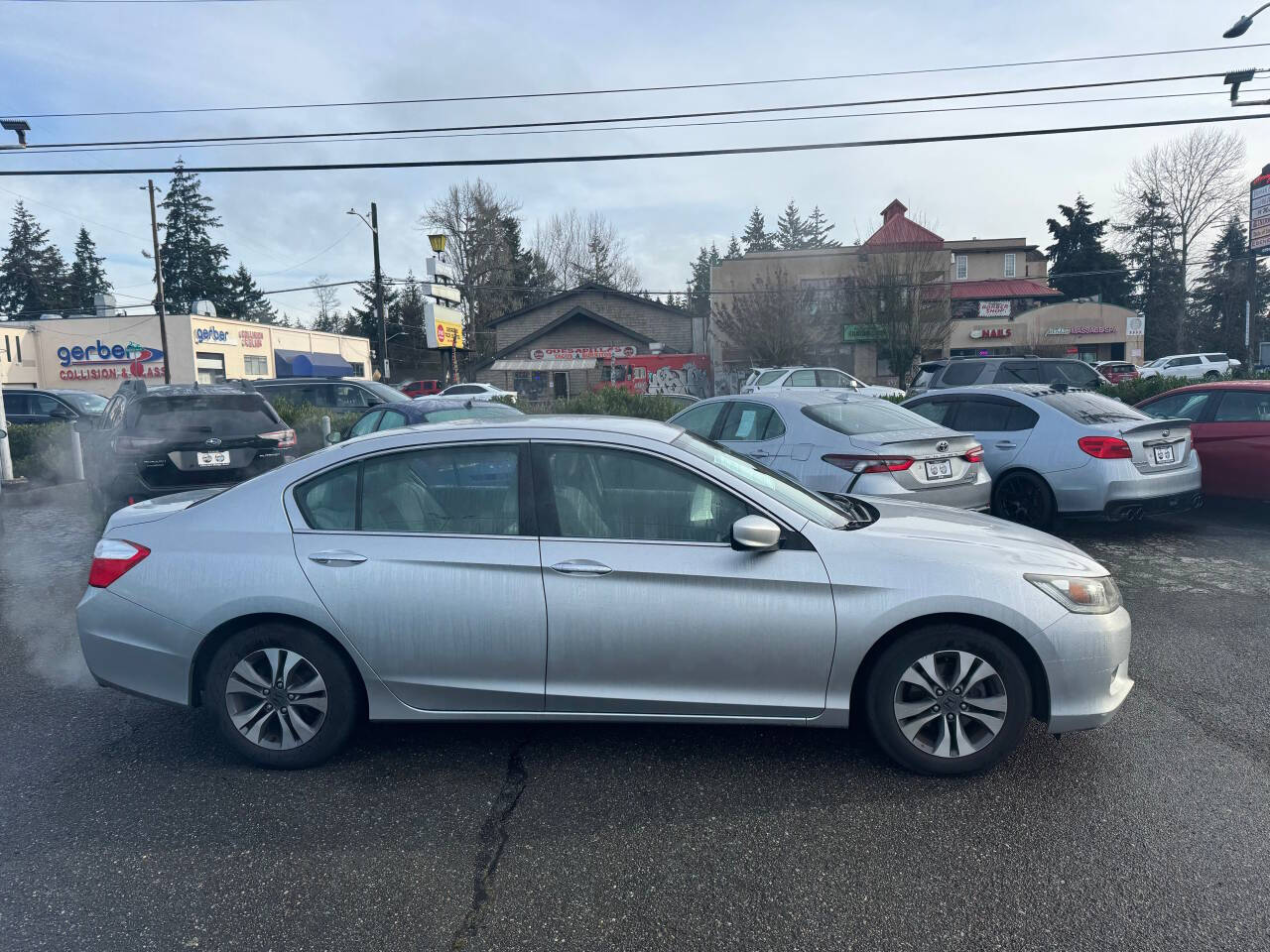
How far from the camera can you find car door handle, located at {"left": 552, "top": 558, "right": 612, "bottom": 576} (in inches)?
143

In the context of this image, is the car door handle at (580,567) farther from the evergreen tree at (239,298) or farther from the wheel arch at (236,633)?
the evergreen tree at (239,298)

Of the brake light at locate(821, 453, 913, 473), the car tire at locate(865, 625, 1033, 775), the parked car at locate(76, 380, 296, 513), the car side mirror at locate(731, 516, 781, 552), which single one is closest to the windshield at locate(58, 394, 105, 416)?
the parked car at locate(76, 380, 296, 513)

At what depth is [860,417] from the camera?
778 centimetres

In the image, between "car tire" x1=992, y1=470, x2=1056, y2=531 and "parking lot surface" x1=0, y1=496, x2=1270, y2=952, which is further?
"car tire" x1=992, y1=470, x2=1056, y2=531

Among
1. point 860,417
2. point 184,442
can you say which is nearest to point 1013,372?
point 860,417

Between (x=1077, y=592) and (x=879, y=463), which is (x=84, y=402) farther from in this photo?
(x=1077, y=592)

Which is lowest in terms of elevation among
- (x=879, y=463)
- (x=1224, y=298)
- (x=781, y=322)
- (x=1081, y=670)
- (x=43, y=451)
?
(x=1081, y=670)

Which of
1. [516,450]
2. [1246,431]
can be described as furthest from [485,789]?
[1246,431]

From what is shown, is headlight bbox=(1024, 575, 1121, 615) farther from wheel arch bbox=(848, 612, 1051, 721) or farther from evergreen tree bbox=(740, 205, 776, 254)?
evergreen tree bbox=(740, 205, 776, 254)

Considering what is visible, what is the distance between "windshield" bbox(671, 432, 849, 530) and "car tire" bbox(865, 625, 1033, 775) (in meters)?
0.64

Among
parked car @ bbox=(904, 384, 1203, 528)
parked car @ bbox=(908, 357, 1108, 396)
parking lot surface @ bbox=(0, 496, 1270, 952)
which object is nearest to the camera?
parking lot surface @ bbox=(0, 496, 1270, 952)

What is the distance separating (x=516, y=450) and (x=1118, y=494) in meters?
6.28

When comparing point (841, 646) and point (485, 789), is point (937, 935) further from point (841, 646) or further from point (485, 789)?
point (485, 789)

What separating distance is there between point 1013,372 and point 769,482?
1451 centimetres
